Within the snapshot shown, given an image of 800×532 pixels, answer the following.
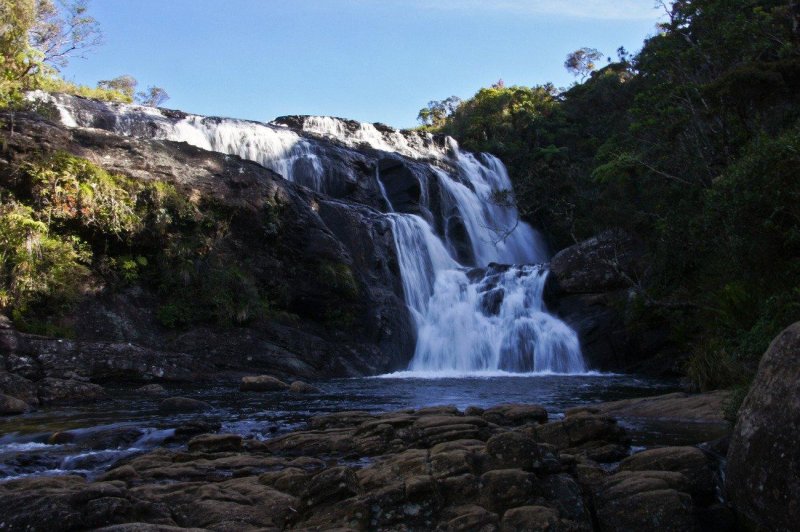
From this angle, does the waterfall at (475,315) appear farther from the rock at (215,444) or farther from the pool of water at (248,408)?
the rock at (215,444)

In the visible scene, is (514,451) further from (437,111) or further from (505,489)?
(437,111)

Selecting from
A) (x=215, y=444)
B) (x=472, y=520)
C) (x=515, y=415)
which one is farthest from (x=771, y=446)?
(x=215, y=444)

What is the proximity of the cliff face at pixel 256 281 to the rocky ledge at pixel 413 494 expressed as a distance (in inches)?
406

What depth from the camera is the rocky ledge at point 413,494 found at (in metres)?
5.33

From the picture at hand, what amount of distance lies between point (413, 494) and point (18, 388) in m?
11.2

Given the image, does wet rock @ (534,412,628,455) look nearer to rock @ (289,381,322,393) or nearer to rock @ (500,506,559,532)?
rock @ (500,506,559,532)

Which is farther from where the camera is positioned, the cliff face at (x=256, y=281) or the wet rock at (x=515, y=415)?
the cliff face at (x=256, y=281)

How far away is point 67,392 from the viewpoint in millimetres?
13859

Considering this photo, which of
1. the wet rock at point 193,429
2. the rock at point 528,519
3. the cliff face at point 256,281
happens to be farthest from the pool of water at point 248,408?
the rock at point 528,519

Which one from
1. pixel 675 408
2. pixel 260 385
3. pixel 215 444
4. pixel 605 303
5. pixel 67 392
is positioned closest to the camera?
pixel 215 444

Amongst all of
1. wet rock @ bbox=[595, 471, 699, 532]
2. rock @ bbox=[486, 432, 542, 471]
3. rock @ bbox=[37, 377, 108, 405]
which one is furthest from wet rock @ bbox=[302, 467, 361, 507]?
rock @ bbox=[37, 377, 108, 405]

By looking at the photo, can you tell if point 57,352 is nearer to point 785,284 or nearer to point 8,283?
point 8,283

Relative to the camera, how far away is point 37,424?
10898 millimetres

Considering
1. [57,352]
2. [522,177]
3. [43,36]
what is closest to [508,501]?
[57,352]
